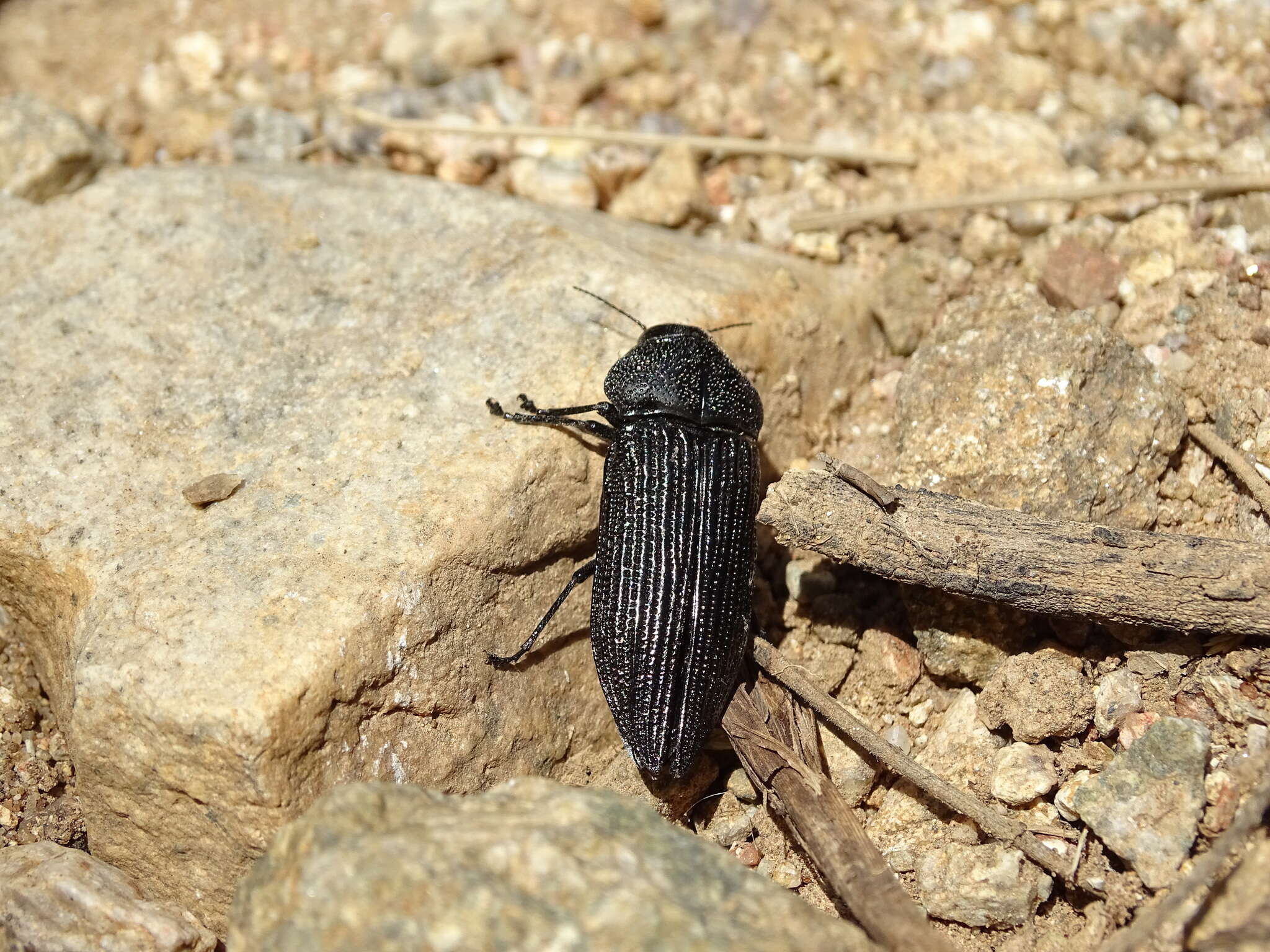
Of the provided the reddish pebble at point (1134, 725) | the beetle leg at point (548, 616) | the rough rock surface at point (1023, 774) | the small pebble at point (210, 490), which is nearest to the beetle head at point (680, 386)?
the beetle leg at point (548, 616)

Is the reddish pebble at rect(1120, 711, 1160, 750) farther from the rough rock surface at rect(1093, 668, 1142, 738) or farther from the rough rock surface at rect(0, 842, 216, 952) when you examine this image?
the rough rock surface at rect(0, 842, 216, 952)

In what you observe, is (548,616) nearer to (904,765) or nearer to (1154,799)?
(904,765)

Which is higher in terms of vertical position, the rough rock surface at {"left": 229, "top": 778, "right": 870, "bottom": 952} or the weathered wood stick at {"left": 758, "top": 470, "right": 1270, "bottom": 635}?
the weathered wood stick at {"left": 758, "top": 470, "right": 1270, "bottom": 635}

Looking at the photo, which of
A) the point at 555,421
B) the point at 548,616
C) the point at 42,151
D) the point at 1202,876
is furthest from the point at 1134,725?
the point at 42,151

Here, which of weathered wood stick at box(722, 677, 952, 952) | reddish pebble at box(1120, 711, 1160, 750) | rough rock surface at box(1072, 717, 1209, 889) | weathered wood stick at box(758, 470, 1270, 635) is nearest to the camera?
weathered wood stick at box(722, 677, 952, 952)

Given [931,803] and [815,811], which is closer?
[815,811]

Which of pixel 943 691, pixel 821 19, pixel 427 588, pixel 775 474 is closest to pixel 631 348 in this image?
pixel 775 474

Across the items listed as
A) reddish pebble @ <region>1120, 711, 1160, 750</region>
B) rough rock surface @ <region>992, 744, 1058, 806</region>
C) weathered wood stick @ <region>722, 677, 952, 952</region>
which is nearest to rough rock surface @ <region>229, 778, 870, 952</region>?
weathered wood stick @ <region>722, 677, 952, 952</region>
